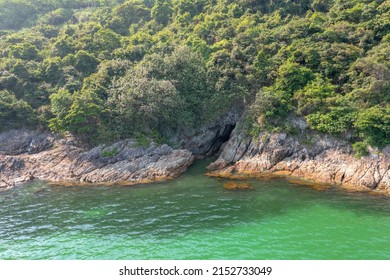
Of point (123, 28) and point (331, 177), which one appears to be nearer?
point (331, 177)

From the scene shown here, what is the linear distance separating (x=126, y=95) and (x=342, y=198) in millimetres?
29020

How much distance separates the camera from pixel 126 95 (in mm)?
42188

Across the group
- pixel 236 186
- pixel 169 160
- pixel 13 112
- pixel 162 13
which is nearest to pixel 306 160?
pixel 236 186

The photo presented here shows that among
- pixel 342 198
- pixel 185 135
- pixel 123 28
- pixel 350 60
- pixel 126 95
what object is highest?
pixel 123 28

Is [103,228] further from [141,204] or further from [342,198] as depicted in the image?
[342,198]

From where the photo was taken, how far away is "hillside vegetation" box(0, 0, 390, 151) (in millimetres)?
36594

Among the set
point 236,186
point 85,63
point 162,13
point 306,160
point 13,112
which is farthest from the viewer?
point 162,13

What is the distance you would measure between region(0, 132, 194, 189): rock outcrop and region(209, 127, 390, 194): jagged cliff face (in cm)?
603

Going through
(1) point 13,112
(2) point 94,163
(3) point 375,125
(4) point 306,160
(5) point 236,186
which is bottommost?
(5) point 236,186

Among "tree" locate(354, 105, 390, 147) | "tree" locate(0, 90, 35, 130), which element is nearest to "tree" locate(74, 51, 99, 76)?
"tree" locate(0, 90, 35, 130)

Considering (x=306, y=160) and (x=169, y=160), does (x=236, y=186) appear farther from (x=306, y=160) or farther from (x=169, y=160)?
(x=169, y=160)

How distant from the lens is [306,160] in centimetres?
3547

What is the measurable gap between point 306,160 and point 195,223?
Result: 1725cm

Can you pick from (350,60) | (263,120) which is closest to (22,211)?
(263,120)
